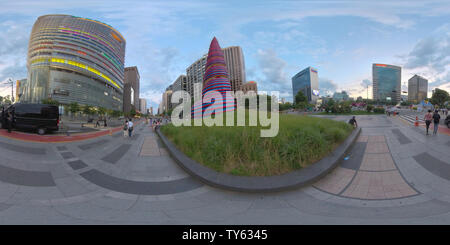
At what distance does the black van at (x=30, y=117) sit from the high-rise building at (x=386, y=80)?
119m

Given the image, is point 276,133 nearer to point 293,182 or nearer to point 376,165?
point 293,182

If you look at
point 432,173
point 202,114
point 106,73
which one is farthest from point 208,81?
point 106,73

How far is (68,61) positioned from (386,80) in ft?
474

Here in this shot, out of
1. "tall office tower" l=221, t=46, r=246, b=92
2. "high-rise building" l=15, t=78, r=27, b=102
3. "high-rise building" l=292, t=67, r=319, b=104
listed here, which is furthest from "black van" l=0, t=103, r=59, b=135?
"high-rise building" l=292, t=67, r=319, b=104

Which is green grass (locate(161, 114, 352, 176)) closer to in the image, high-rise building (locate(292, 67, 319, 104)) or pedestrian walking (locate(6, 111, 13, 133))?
pedestrian walking (locate(6, 111, 13, 133))

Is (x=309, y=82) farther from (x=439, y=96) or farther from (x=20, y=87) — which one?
(x=20, y=87)

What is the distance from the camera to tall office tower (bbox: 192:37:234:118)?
43.5 feet

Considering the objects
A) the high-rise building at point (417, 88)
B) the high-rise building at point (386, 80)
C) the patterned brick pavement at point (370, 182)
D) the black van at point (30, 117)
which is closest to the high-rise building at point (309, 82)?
the high-rise building at point (386, 80)

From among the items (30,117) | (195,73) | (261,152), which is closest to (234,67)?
(195,73)

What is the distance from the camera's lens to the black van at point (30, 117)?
1012cm

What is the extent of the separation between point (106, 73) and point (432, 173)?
9575cm

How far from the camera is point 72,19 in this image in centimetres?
6612

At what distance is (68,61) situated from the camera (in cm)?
6256

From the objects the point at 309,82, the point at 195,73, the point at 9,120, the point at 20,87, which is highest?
the point at 195,73
